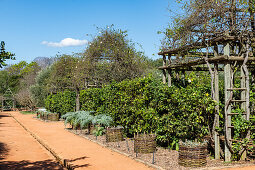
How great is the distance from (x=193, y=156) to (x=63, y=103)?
13758 mm

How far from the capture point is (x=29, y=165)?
635 cm

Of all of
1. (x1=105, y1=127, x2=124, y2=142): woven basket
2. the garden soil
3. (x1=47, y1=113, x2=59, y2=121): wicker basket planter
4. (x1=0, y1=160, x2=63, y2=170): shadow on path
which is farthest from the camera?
(x1=47, y1=113, x2=59, y2=121): wicker basket planter

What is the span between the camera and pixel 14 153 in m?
7.82

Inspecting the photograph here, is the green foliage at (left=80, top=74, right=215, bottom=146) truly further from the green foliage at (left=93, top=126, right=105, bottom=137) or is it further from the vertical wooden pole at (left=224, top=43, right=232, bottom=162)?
the green foliage at (left=93, top=126, right=105, bottom=137)

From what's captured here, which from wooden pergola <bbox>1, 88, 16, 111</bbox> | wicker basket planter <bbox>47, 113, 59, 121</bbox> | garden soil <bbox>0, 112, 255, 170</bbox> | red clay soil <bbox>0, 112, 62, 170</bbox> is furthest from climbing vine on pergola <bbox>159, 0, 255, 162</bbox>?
wooden pergola <bbox>1, 88, 16, 111</bbox>

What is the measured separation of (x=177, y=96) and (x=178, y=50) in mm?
1911

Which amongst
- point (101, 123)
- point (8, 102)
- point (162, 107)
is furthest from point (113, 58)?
point (8, 102)

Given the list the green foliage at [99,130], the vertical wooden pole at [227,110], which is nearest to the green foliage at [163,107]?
the vertical wooden pole at [227,110]

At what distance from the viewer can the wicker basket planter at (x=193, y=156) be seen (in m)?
5.60

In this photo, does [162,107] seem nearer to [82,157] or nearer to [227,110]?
[227,110]

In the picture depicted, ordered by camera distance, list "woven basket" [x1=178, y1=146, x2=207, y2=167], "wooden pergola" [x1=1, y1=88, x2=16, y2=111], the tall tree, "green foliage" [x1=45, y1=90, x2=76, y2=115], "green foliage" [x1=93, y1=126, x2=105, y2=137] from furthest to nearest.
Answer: "wooden pergola" [x1=1, y1=88, x2=16, y2=111], "green foliage" [x1=45, y1=90, x2=76, y2=115], the tall tree, "green foliage" [x1=93, y1=126, x2=105, y2=137], "woven basket" [x1=178, y1=146, x2=207, y2=167]

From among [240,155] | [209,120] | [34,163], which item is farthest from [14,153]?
[240,155]

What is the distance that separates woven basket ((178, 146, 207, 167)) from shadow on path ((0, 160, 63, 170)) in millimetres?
2817

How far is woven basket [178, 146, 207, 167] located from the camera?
221 inches
